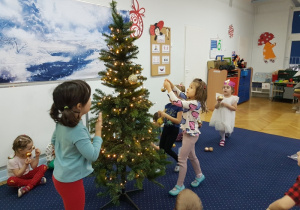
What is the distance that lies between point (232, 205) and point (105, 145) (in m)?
1.42

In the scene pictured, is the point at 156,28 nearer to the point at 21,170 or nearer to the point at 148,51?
the point at 148,51

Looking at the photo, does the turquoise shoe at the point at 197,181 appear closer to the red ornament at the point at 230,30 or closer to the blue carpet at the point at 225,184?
the blue carpet at the point at 225,184

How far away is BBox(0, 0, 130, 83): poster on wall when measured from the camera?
2641 mm

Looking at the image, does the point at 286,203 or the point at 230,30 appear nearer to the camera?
the point at 286,203

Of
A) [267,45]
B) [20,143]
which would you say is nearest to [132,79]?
[20,143]

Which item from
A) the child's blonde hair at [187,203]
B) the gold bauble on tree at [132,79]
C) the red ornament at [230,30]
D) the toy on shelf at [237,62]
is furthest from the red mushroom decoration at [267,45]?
the child's blonde hair at [187,203]

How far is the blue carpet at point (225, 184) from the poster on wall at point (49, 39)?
4.58 ft

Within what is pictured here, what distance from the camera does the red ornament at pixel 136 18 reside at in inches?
158

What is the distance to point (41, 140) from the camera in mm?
3088

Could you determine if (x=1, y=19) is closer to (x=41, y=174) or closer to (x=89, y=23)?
(x=89, y=23)

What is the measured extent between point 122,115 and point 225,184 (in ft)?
5.10

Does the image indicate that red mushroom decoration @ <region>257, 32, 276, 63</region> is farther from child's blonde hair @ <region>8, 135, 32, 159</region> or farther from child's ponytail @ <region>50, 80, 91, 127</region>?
child's ponytail @ <region>50, 80, 91, 127</region>

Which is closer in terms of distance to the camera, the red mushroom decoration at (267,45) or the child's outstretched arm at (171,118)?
the child's outstretched arm at (171,118)

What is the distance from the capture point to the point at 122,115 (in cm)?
199
